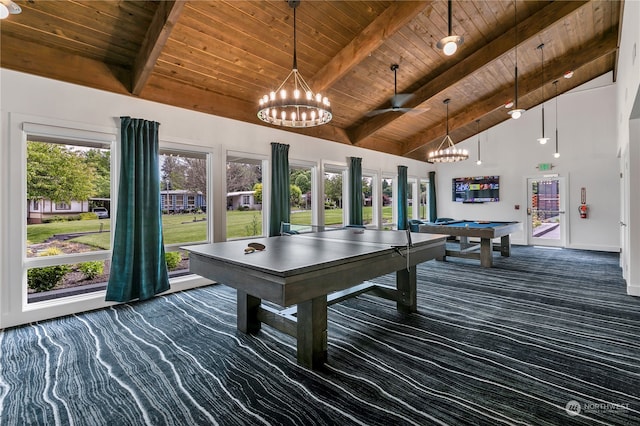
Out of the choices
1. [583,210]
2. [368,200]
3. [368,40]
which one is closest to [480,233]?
[368,200]

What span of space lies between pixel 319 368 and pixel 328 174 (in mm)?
5235

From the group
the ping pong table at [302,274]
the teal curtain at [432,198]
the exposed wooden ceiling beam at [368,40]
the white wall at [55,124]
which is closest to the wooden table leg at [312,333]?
the ping pong table at [302,274]

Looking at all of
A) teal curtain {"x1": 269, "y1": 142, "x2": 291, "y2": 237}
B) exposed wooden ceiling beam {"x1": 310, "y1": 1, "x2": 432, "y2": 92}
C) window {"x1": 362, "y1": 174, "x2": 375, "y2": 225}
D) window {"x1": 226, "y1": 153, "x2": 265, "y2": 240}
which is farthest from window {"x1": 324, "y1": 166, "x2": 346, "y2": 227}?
exposed wooden ceiling beam {"x1": 310, "y1": 1, "x2": 432, "y2": 92}

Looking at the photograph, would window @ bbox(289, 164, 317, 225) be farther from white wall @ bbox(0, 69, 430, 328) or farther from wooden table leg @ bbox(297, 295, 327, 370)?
wooden table leg @ bbox(297, 295, 327, 370)

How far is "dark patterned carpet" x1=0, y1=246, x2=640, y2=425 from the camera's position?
1.89 meters

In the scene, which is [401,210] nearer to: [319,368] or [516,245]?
[516,245]

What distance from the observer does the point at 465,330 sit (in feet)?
10.0

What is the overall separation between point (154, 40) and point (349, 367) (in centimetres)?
382

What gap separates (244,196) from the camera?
5.48m

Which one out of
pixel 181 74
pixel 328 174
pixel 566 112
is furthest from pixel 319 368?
pixel 566 112

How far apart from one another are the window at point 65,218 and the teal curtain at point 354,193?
15.7 ft

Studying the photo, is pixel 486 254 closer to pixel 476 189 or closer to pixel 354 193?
pixel 354 193

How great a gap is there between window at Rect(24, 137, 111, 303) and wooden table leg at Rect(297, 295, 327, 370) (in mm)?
2986

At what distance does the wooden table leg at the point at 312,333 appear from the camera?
7.73 ft
